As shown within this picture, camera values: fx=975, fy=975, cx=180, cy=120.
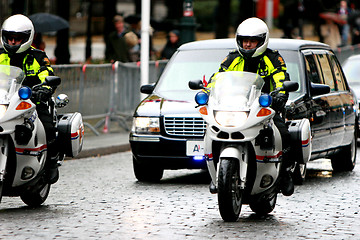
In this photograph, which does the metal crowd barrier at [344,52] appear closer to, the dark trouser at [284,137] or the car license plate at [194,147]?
the car license plate at [194,147]

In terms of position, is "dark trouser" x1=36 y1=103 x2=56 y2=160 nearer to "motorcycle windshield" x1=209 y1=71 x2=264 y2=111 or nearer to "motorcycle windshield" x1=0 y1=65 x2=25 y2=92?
"motorcycle windshield" x1=0 y1=65 x2=25 y2=92

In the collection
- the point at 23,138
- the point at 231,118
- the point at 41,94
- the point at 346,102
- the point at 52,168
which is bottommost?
the point at 52,168

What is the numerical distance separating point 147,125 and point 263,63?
9.07 feet

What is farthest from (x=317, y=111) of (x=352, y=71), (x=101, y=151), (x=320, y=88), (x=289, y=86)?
(x=352, y=71)

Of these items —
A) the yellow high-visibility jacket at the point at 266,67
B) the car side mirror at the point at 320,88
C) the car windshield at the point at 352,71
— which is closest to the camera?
the yellow high-visibility jacket at the point at 266,67

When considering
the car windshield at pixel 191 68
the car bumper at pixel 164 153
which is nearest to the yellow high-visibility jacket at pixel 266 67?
the car bumper at pixel 164 153

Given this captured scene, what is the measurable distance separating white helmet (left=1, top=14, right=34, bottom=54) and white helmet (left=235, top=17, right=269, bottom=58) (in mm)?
1877

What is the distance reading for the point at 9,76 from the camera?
8.30 m

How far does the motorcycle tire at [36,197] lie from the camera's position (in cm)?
877

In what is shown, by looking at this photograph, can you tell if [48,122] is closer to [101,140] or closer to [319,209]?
[319,209]

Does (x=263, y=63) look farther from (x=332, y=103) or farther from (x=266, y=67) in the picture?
(x=332, y=103)

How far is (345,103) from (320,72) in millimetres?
648

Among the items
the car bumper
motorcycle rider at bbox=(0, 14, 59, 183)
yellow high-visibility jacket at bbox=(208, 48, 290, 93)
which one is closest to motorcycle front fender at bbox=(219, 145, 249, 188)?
yellow high-visibility jacket at bbox=(208, 48, 290, 93)

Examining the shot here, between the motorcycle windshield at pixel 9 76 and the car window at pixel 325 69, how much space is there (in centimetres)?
475
